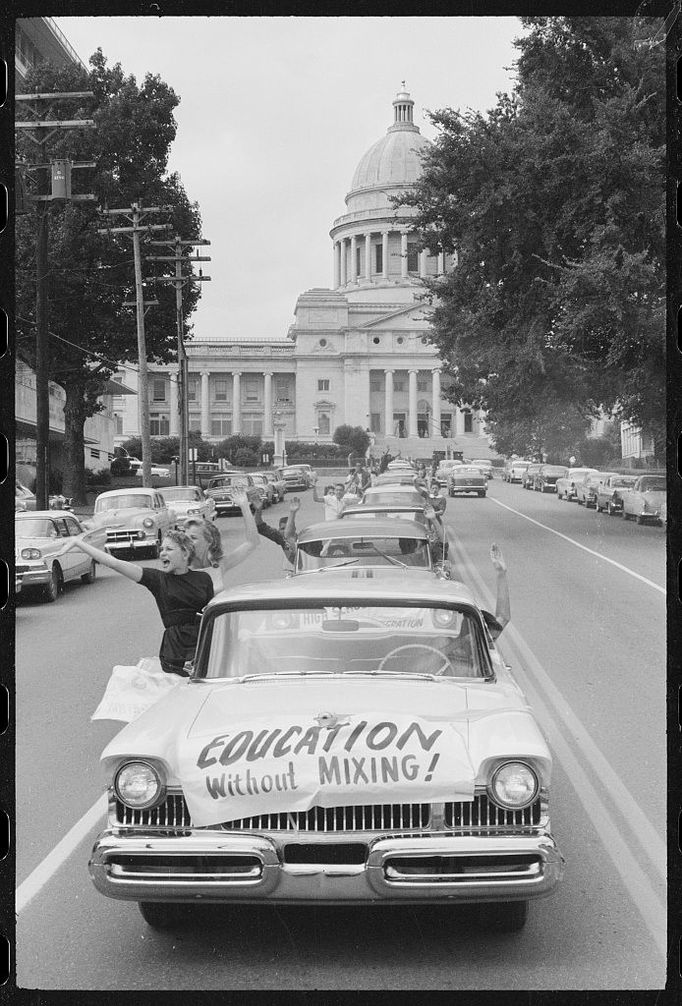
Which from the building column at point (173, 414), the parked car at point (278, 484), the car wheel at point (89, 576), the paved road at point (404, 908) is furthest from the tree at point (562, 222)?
the building column at point (173, 414)

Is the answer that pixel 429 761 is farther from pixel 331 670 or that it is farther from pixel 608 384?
pixel 608 384

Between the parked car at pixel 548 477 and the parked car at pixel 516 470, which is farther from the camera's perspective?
the parked car at pixel 516 470

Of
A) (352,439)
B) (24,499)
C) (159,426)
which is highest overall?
(352,439)

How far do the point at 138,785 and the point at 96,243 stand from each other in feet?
99.8

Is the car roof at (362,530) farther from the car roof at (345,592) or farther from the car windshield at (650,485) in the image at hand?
the car windshield at (650,485)

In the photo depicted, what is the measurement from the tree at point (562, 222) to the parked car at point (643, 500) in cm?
217

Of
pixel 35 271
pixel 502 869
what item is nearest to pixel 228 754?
pixel 502 869

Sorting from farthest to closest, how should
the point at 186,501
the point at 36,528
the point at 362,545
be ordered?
1. the point at 186,501
2. the point at 36,528
3. the point at 362,545

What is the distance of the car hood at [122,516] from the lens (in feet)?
78.5

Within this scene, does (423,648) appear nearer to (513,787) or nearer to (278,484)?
(513,787)

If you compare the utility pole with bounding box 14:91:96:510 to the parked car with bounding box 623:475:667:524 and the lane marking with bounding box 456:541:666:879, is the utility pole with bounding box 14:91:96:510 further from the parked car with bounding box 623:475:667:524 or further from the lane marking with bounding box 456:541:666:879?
the parked car with bounding box 623:475:667:524

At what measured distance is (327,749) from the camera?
4.05 metres

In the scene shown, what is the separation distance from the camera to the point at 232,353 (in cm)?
11581

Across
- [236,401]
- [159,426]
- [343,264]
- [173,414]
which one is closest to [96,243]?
[159,426]
